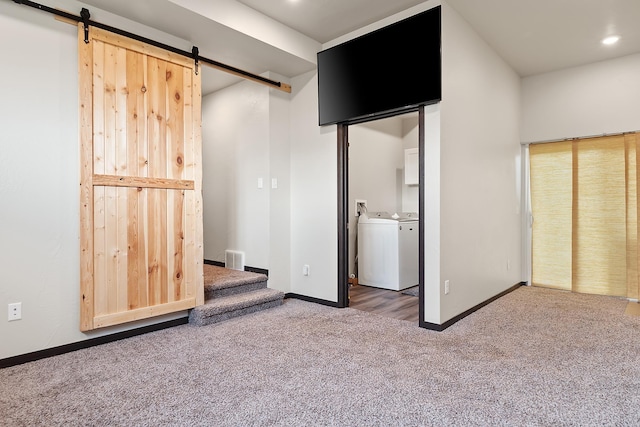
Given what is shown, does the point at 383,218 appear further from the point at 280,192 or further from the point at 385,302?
the point at 280,192

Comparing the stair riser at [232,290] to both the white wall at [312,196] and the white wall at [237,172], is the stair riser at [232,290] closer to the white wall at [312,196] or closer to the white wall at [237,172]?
the white wall at [237,172]

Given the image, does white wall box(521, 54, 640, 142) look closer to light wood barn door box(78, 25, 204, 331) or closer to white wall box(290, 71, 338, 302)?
white wall box(290, 71, 338, 302)

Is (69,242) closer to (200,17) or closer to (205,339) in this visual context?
(205,339)

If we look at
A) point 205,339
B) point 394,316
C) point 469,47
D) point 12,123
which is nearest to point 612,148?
point 469,47

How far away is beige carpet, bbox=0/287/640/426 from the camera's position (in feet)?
5.77

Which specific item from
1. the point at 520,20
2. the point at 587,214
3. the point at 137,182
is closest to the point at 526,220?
the point at 587,214

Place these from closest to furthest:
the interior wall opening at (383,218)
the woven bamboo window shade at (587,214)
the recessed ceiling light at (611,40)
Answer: the recessed ceiling light at (611,40) → the woven bamboo window shade at (587,214) → the interior wall opening at (383,218)

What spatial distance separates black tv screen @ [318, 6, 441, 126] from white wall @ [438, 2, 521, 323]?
0.17m

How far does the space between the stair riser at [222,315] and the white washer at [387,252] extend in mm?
1650

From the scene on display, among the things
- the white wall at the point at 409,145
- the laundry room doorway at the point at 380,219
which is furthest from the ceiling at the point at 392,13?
the white wall at the point at 409,145

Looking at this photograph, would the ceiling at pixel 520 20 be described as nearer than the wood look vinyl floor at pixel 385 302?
Yes

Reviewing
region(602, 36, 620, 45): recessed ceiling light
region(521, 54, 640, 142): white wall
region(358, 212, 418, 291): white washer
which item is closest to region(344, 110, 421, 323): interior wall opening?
region(358, 212, 418, 291): white washer

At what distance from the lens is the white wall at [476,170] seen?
123 inches

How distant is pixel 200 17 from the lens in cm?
279
